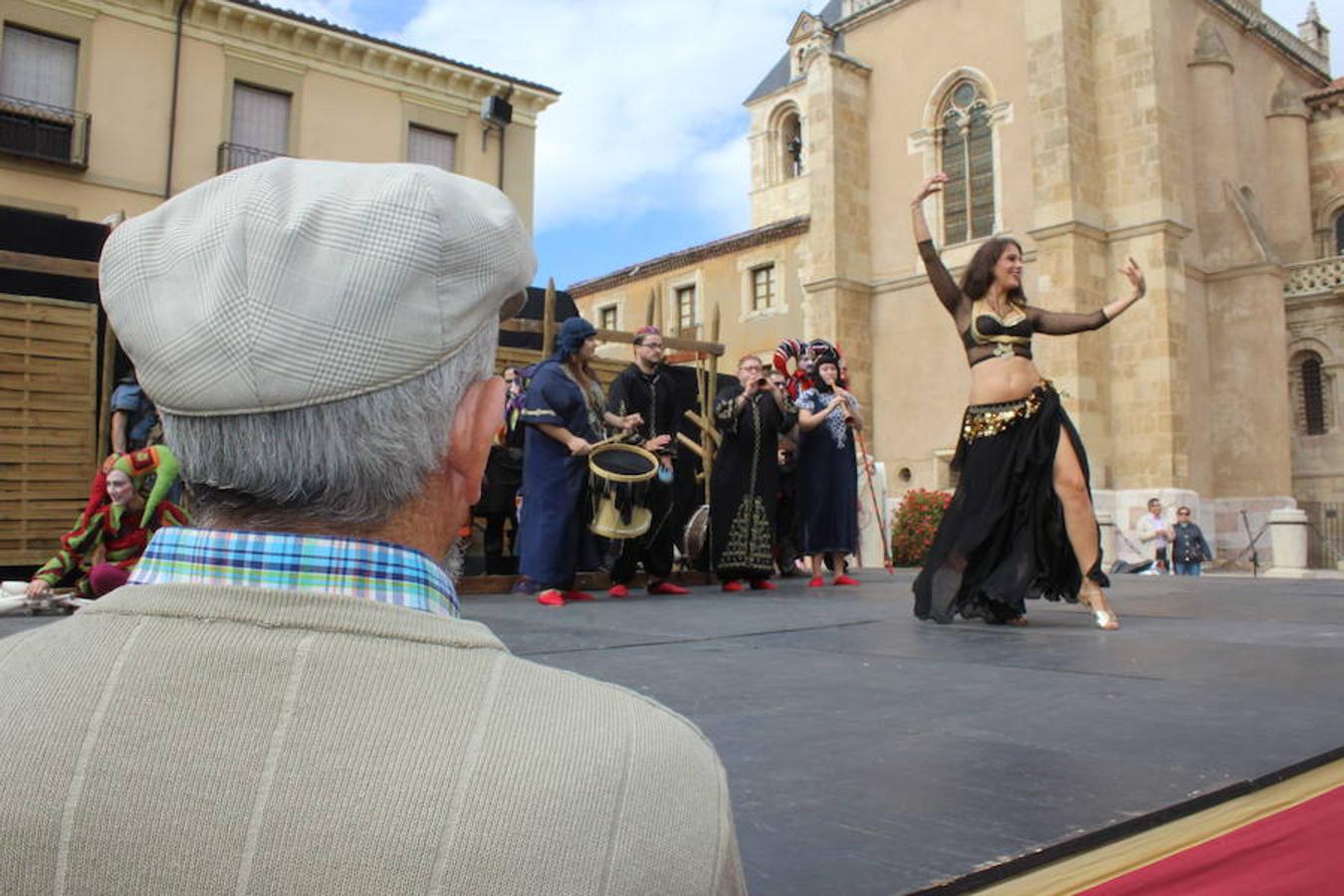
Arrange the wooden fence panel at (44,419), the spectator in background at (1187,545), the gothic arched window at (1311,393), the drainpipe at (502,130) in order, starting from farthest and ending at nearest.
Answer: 1. the gothic arched window at (1311,393)
2. the drainpipe at (502,130)
3. the spectator in background at (1187,545)
4. the wooden fence panel at (44,419)

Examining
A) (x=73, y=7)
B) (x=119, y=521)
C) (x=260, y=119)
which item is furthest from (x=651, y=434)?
(x=73, y=7)

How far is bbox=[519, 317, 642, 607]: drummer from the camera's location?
23.0 feet

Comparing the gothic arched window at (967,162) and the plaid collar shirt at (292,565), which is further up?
the gothic arched window at (967,162)

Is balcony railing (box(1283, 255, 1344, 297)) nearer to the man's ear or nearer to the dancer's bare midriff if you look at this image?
the dancer's bare midriff

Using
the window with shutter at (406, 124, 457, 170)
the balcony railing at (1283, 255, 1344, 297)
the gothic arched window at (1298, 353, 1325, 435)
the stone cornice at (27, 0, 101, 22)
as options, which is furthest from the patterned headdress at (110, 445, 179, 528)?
the gothic arched window at (1298, 353, 1325, 435)

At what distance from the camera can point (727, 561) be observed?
820 centimetres

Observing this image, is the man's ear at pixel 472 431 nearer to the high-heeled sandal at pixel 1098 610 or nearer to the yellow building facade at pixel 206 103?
the high-heeled sandal at pixel 1098 610

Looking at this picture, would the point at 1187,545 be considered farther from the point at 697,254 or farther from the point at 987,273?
the point at 697,254

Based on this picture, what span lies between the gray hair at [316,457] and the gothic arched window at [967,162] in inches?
1058

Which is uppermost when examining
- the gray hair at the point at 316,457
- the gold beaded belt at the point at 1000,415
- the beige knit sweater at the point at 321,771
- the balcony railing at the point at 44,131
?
the balcony railing at the point at 44,131

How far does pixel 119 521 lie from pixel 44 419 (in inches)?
112

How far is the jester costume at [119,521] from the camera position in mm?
6780

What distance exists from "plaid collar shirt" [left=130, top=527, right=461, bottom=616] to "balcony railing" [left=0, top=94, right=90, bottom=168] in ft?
70.2

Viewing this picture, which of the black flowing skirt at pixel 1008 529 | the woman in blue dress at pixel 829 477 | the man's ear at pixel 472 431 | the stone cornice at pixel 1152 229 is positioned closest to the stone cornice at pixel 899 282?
the stone cornice at pixel 1152 229
